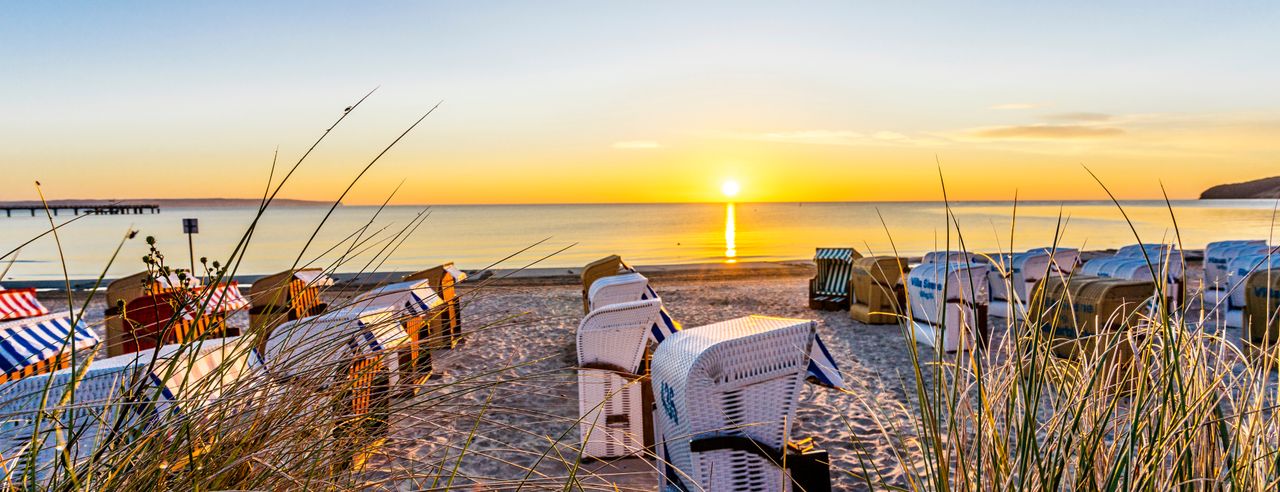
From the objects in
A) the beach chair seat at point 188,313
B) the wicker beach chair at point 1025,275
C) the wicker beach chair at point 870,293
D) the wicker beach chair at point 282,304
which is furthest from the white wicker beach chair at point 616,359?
the wicker beach chair at point 1025,275

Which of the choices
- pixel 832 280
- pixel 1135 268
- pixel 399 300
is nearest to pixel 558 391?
pixel 399 300

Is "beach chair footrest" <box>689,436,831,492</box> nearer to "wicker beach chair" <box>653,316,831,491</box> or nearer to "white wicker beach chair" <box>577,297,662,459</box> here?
"wicker beach chair" <box>653,316,831,491</box>

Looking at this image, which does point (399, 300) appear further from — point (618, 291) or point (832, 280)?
point (832, 280)

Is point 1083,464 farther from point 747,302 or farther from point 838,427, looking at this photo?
point 747,302

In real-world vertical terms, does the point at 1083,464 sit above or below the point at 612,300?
above

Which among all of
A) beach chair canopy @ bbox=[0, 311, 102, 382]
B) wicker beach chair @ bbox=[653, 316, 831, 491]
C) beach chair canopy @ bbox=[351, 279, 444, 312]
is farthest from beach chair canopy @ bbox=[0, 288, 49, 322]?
wicker beach chair @ bbox=[653, 316, 831, 491]

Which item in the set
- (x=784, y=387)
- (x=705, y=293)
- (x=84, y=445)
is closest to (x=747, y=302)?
(x=705, y=293)

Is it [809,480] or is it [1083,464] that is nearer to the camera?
[1083,464]

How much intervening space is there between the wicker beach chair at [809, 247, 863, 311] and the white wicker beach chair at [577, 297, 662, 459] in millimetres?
7322

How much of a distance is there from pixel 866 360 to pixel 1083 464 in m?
6.62

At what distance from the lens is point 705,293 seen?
1415 cm

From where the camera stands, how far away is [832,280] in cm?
1166

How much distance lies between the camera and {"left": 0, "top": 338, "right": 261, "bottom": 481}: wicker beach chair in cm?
106

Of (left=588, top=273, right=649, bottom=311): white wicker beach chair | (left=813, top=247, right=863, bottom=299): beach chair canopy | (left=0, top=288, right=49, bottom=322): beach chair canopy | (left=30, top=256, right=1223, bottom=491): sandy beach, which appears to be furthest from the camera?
(left=813, top=247, right=863, bottom=299): beach chair canopy
